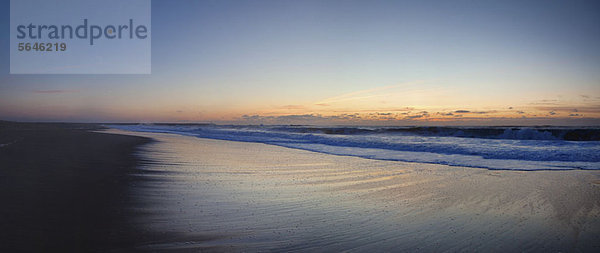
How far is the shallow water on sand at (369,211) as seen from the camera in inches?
138

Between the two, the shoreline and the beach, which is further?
the beach

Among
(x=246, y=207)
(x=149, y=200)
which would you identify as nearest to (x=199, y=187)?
(x=149, y=200)

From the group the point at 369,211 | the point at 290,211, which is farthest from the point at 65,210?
the point at 369,211

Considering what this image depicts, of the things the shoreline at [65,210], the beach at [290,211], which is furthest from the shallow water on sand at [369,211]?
the shoreline at [65,210]

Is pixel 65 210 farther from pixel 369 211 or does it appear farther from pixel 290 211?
pixel 369 211

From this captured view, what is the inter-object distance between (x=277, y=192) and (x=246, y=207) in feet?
3.78

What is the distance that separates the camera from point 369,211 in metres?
4.74

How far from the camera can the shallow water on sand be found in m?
3.51

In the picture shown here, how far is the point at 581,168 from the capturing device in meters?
9.48

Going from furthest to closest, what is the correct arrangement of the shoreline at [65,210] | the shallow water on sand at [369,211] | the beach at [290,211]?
the shallow water on sand at [369,211]
the beach at [290,211]
the shoreline at [65,210]

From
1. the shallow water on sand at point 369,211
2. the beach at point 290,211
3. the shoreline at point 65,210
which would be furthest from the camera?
the shallow water on sand at point 369,211

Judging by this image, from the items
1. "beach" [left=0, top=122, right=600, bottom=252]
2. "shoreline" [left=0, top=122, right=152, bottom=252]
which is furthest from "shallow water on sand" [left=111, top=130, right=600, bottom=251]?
"shoreline" [left=0, top=122, right=152, bottom=252]

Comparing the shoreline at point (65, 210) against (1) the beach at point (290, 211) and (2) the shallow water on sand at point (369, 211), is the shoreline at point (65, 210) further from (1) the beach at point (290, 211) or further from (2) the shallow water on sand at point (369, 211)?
(2) the shallow water on sand at point (369, 211)

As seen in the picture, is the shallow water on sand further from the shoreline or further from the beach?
Answer: the shoreline
